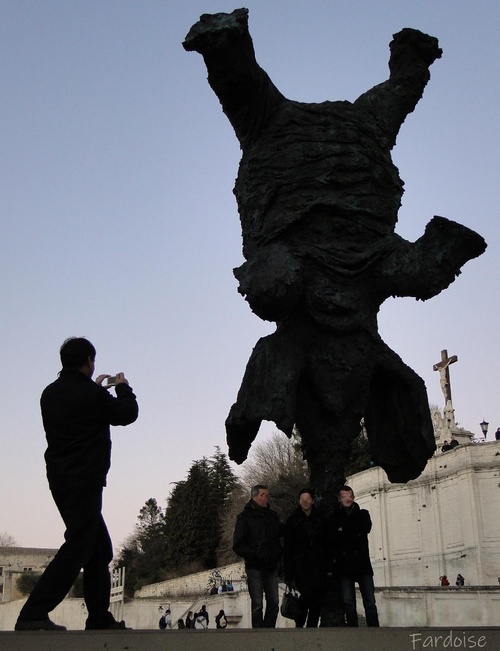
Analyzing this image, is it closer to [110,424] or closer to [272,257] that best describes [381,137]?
[272,257]

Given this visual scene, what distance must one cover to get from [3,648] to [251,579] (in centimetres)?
297

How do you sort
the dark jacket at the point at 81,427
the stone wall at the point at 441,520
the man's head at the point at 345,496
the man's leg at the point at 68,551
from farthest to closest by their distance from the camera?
the stone wall at the point at 441,520 < the man's head at the point at 345,496 < the dark jacket at the point at 81,427 < the man's leg at the point at 68,551

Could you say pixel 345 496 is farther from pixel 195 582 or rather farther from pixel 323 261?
pixel 195 582

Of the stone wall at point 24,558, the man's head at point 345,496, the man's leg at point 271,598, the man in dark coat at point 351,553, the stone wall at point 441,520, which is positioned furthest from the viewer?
the stone wall at point 24,558

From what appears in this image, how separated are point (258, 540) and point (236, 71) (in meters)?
3.30

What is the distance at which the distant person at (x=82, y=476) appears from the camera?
11.8ft

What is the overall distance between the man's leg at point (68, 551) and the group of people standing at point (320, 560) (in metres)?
1.45

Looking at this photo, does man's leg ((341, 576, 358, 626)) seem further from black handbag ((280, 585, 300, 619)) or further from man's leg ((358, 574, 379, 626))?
black handbag ((280, 585, 300, 619))

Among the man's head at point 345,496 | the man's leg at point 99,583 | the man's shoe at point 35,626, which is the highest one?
the man's head at point 345,496

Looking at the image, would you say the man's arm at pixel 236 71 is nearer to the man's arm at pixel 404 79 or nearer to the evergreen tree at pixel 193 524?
the man's arm at pixel 404 79

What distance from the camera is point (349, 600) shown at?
4.46 m

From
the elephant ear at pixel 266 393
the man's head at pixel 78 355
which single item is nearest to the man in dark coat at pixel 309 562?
the elephant ear at pixel 266 393

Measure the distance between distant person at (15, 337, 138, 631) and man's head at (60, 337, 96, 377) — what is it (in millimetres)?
80

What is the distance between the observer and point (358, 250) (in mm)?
4664
